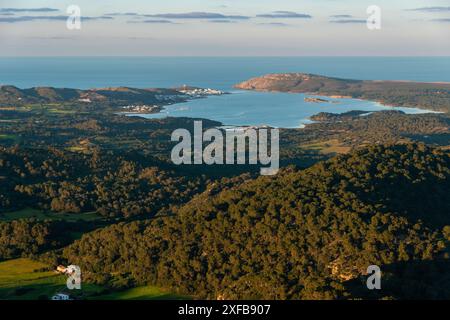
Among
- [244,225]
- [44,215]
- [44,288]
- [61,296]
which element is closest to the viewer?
[61,296]

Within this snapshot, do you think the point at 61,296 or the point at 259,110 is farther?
the point at 259,110

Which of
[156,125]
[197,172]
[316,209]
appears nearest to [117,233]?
[316,209]

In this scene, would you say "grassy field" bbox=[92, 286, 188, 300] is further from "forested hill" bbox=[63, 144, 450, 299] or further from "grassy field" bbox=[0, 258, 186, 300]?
"forested hill" bbox=[63, 144, 450, 299]

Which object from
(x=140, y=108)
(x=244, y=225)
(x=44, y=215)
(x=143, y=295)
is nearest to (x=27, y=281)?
(x=143, y=295)

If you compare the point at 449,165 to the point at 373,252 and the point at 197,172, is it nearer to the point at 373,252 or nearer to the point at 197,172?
the point at 373,252

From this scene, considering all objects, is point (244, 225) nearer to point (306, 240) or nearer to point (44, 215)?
point (306, 240)

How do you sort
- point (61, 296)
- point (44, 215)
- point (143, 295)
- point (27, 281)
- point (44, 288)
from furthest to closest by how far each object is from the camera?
point (44, 215), point (27, 281), point (44, 288), point (143, 295), point (61, 296)
